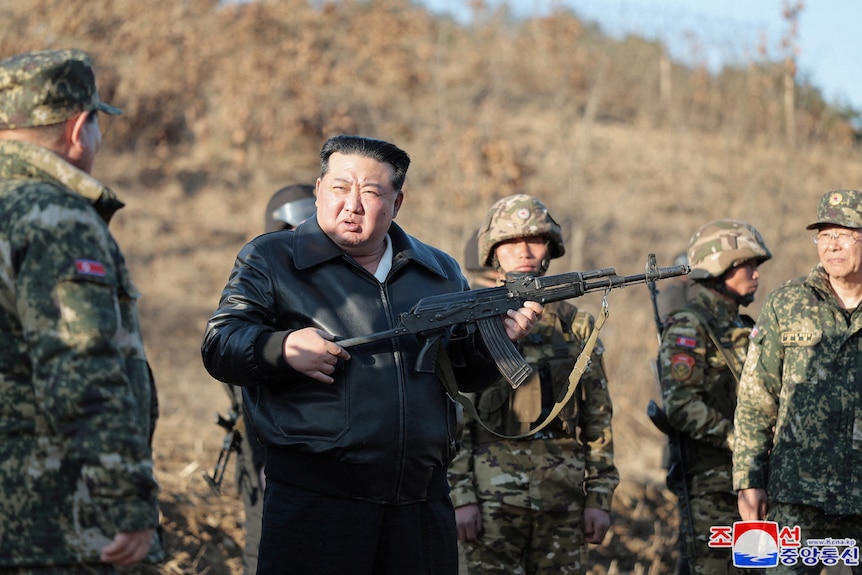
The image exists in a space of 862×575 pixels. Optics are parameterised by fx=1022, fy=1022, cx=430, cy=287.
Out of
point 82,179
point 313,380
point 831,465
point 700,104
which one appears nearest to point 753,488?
point 831,465

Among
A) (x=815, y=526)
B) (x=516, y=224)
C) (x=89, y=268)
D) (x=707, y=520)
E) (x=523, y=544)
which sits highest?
(x=516, y=224)

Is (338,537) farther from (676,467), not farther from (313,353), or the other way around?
(676,467)

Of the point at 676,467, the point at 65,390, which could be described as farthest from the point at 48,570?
the point at 676,467

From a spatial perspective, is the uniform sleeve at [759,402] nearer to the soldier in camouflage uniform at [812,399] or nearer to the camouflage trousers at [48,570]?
the soldier in camouflage uniform at [812,399]

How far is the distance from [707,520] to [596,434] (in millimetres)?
919

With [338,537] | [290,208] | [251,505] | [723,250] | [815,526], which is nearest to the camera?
[338,537]

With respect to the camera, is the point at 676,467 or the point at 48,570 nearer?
the point at 48,570

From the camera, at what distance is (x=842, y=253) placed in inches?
211

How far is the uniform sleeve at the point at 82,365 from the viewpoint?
9.98 ft

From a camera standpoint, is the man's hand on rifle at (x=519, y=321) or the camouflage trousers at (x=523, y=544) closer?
the man's hand on rifle at (x=519, y=321)

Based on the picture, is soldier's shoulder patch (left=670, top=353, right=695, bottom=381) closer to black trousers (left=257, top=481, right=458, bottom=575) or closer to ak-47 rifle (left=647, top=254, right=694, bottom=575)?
ak-47 rifle (left=647, top=254, right=694, bottom=575)

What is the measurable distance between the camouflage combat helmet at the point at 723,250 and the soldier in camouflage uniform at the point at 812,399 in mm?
705

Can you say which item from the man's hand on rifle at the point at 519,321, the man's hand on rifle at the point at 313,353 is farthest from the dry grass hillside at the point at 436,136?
the man's hand on rifle at the point at 313,353

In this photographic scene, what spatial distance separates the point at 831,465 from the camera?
513 centimetres
